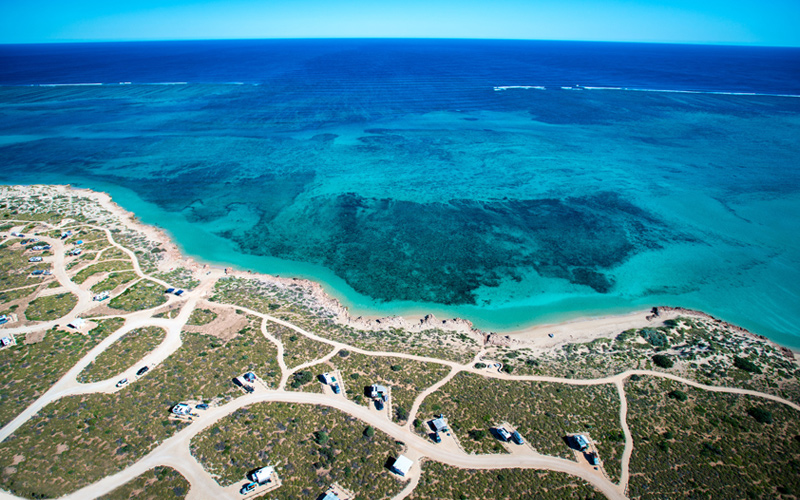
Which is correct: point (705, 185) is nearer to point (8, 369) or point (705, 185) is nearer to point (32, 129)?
point (8, 369)

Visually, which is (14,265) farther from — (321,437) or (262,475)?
(321,437)

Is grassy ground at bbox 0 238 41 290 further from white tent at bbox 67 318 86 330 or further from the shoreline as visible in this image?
the shoreline

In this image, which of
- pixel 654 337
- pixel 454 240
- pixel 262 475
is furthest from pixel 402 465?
pixel 454 240

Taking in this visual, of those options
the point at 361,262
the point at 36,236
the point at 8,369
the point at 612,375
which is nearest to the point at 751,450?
the point at 612,375

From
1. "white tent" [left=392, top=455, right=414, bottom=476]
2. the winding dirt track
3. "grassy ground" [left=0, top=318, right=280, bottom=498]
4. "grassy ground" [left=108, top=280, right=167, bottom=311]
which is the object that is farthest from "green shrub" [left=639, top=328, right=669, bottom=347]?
"grassy ground" [left=108, top=280, right=167, bottom=311]

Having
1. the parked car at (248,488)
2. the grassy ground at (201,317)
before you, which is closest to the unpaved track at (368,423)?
the parked car at (248,488)

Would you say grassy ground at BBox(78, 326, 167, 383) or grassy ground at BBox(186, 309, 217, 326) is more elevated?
grassy ground at BBox(186, 309, 217, 326)
